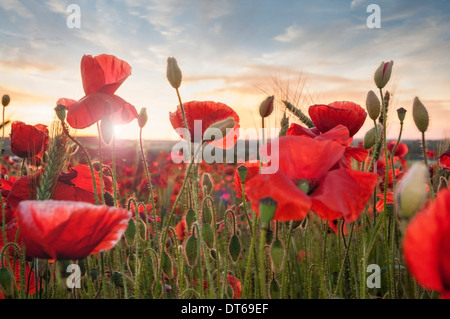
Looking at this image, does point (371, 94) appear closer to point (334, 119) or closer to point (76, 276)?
point (334, 119)

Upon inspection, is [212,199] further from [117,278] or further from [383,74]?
[383,74]

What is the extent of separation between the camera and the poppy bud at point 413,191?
2.17 feet

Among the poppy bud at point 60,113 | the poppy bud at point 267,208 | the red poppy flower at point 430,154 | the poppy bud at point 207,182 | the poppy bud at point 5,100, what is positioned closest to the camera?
the poppy bud at point 267,208

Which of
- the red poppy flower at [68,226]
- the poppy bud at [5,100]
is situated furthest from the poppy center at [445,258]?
the poppy bud at [5,100]

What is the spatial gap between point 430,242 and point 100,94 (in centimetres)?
94

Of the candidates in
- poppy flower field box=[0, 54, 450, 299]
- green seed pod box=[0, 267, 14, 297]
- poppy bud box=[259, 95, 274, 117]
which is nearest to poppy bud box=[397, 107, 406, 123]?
poppy flower field box=[0, 54, 450, 299]

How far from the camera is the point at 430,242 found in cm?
45

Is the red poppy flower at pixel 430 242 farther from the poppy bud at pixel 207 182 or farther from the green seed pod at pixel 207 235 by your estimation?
the poppy bud at pixel 207 182

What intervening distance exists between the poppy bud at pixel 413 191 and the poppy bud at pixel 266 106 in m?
0.50

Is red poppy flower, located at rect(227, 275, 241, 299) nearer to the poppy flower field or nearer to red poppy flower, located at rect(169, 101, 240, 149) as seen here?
the poppy flower field

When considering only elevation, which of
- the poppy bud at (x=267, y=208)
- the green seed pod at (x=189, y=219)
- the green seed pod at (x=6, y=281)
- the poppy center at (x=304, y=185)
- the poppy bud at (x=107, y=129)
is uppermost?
the poppy bud at (x=107, y=129)

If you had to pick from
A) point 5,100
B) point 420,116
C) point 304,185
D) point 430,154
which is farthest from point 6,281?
point 430,154

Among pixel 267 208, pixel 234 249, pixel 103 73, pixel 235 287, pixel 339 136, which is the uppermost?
pixel 103 73
